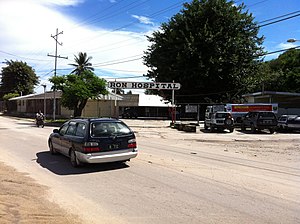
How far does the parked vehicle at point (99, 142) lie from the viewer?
9281 mm

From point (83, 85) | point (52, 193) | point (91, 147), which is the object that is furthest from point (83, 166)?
point (83, 85)

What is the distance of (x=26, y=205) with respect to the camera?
6016 mm

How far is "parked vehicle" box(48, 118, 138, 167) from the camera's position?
A: 928 centimetres

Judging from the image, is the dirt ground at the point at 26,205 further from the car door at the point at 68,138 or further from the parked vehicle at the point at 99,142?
the car door at the point at 68,138

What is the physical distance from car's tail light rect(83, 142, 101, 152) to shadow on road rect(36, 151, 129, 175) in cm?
64

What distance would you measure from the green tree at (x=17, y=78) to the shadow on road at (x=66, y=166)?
7930cm

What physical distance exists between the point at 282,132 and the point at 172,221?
26.5m

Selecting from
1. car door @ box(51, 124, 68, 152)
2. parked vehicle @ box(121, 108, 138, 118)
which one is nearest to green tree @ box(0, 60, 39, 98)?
parked vehicle @ box(121, 108, 138, 118)

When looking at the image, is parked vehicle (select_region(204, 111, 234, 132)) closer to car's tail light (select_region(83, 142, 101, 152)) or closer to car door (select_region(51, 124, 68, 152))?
car door (select_region(51, 124, 68, 152))

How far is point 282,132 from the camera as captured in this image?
29125 millimetres

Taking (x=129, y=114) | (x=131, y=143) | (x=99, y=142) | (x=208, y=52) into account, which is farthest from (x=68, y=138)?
(x=129, y=114)

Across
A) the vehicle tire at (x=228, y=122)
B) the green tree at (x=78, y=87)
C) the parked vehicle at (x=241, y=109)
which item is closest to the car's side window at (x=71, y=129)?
the vehicle tire at (x=228, y=122)

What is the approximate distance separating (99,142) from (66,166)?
165cm

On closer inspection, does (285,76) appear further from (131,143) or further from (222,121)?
(131,143)
